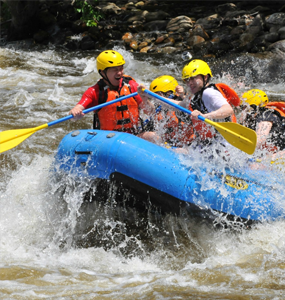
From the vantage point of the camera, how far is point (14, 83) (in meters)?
9.55

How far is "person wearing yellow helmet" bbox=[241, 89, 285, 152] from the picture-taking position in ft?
14.4

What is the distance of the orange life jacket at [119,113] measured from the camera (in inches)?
182

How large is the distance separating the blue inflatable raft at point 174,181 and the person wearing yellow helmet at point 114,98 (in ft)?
2.29

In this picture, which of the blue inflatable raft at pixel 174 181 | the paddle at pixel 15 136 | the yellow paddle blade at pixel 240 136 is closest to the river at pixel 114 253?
the blue inflatable raft at pixel 174 181

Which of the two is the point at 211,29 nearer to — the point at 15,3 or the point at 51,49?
the point at 51,49

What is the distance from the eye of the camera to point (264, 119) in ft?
14.7

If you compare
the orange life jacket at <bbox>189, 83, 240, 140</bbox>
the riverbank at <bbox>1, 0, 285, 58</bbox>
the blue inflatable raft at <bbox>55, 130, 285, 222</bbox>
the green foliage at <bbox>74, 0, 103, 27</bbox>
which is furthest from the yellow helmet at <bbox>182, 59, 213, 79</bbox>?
the green foliage at <bbox>74, 0, 103, 27</bbox>

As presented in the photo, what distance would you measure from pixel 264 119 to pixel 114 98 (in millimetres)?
1678

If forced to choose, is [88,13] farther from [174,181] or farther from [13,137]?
[174,181]

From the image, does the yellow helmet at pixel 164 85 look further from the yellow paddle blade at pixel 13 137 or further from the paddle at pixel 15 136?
the yellow paddle blade at pixel 13 137

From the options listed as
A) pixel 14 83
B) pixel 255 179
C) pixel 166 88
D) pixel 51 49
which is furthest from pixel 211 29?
pixel 255 179

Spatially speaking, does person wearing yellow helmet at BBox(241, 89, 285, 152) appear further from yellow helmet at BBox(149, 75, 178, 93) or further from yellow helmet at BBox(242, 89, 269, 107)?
yellow helmet at BBox(149, 75, 178, 93)

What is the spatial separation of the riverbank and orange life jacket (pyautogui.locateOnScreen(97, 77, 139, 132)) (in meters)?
6.41

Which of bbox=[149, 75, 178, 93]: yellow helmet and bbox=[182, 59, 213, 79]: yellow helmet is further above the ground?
bbox=[182, 59, 213, 79]: yellow helmet
